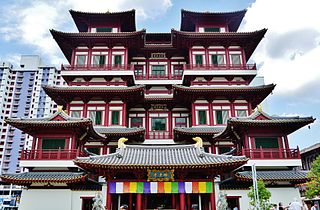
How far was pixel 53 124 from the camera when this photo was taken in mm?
24766

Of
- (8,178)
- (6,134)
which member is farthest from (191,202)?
(6,134)

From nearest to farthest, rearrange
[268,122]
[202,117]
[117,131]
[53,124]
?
[53,124]
[268,122]
[117,131]
[202,117]

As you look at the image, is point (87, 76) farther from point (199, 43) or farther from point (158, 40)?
point (199, 43)

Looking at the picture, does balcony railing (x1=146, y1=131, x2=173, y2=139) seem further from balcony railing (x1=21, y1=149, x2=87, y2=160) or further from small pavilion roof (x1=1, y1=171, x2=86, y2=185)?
small pavilion roof (x1=1, y1=171, x2=86, y2=185)

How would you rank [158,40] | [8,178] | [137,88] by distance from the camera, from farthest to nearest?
[158,40]
[137,88]
[8,178]

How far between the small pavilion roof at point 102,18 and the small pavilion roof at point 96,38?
320cm

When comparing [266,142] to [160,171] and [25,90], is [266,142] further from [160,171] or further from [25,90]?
[25,90]

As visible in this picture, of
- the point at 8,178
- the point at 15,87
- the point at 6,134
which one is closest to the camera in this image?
the point at 8,178

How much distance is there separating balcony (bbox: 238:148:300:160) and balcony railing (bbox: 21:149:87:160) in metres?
15.5

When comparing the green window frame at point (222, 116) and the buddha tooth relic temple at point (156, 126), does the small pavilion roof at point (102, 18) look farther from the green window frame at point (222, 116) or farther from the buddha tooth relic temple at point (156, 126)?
the green window frame at point (222, 116)

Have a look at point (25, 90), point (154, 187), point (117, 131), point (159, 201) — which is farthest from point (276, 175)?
point (25, 90)

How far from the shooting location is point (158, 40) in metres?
38.9

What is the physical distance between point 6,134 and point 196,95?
266 feet

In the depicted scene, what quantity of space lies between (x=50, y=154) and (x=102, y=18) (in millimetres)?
18903
